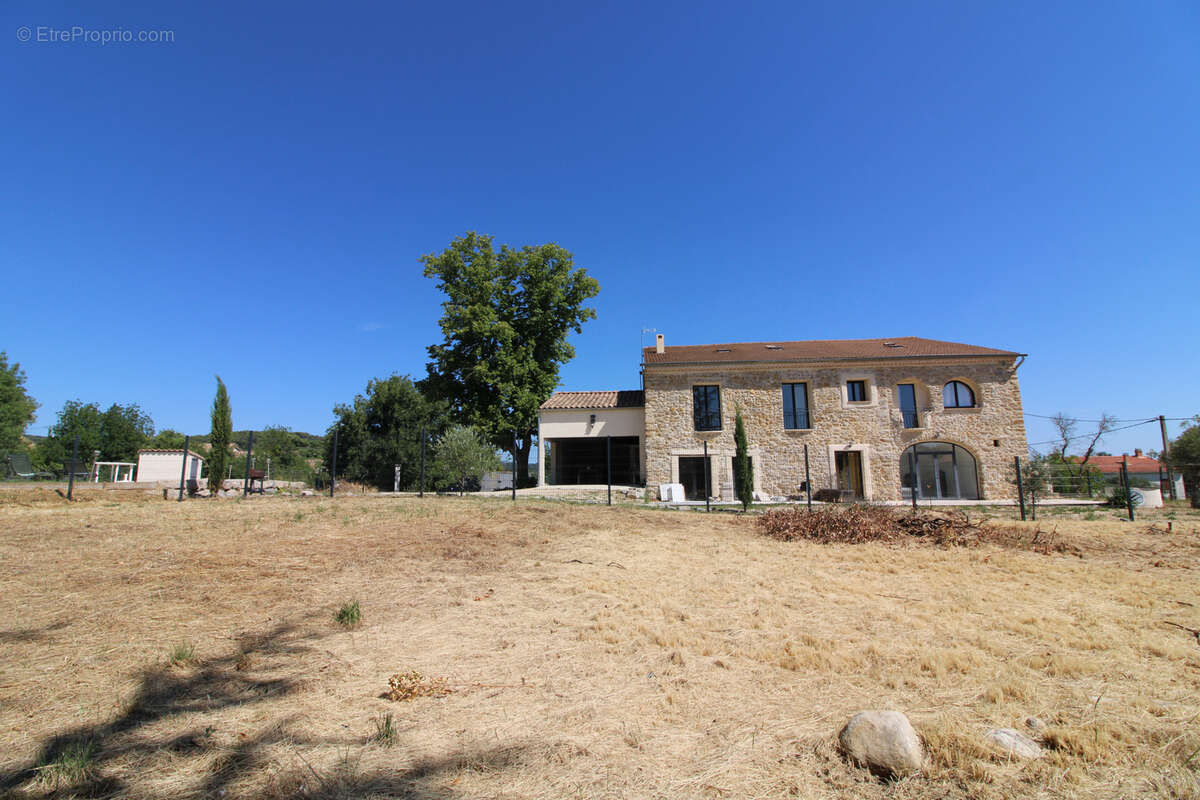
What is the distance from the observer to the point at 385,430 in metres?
26.4

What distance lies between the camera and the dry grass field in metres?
2.10

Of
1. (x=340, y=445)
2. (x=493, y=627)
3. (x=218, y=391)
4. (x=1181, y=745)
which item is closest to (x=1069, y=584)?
(x=1181, y=745)

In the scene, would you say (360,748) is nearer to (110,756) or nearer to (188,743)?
(188,743)

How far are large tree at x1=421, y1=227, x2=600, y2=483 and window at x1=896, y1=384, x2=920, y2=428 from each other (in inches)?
623

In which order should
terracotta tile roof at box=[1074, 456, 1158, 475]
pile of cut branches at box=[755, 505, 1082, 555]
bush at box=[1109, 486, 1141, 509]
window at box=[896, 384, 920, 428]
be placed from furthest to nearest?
terracotta tile roof at box=[1074, 456, 1158, 475], window at box=[896, 384, 920, 428], bush at box=[1109, 486, 1141, 509], pile of cut branches at box=[755, 505, 1082, 555]

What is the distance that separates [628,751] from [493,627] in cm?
203

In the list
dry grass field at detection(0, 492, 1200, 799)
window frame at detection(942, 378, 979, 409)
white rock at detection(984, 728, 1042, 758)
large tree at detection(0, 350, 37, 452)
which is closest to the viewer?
dry grass field at detection(0, 492, 1200, 799)

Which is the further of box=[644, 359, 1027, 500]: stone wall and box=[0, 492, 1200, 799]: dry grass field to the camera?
box=[644, 359, 1027, 500]: stone wall

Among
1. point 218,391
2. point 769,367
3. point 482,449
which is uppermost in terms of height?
point 769,367

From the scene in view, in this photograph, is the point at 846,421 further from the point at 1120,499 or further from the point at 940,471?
the point at 1120,499

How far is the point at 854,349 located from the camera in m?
24.6

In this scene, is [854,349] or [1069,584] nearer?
[1069,584]

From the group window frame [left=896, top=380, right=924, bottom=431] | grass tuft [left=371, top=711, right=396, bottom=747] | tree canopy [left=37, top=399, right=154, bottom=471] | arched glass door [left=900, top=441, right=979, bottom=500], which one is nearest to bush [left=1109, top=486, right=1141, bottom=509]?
arched glass door [left=900, top=441, right=979, bottom=500]

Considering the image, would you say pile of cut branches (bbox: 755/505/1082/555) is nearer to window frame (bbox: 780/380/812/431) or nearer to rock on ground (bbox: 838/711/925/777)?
rock on ground (bbox: 838/711/925/777)
